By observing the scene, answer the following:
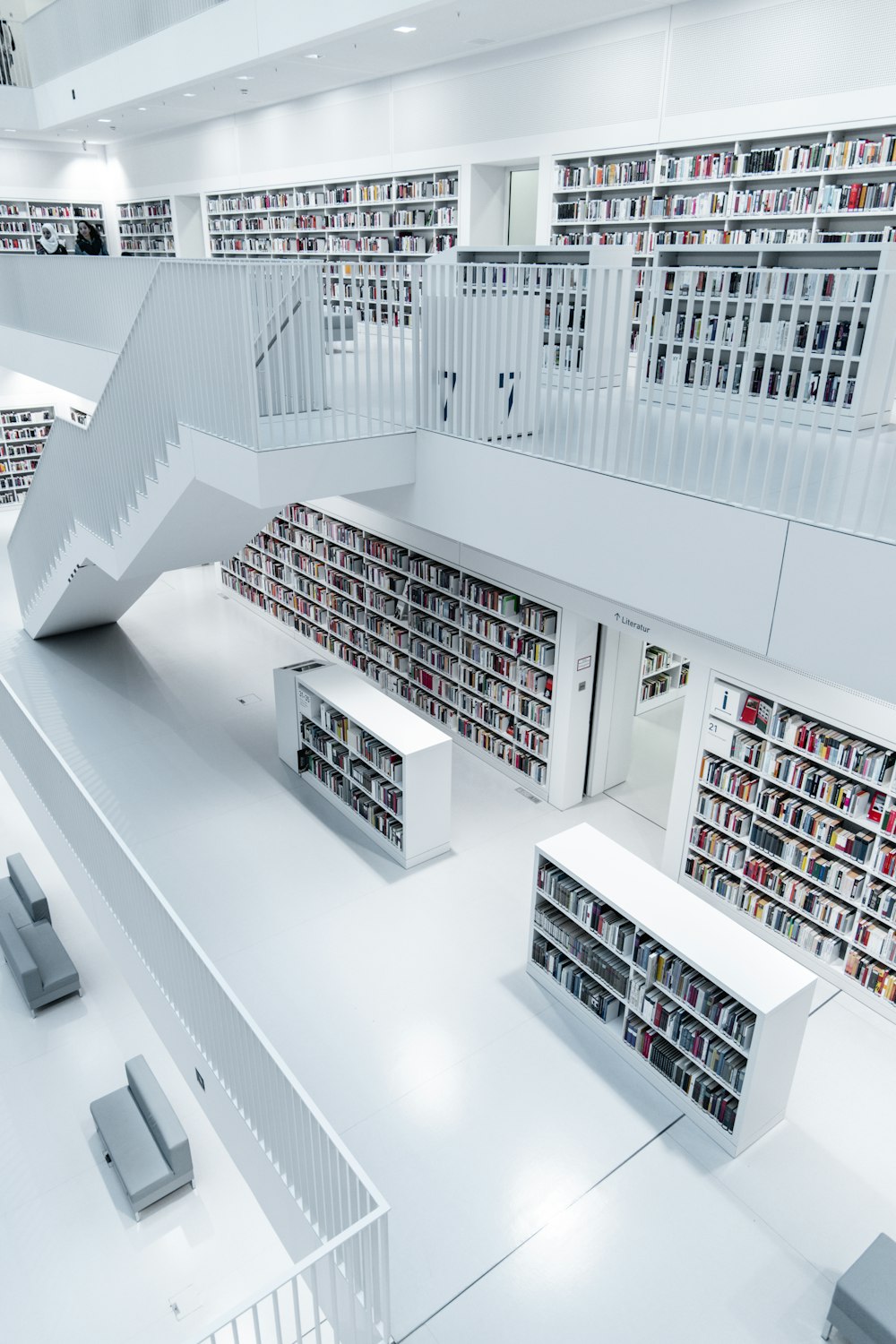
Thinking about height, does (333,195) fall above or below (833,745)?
above

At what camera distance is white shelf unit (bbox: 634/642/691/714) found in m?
9.23

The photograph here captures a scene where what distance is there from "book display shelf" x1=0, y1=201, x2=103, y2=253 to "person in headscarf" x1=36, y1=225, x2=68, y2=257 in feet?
0.34

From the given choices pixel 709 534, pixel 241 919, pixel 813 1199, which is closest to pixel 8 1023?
pixel 241 919

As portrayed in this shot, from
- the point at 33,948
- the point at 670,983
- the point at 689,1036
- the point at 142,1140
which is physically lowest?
the point at 142,1140

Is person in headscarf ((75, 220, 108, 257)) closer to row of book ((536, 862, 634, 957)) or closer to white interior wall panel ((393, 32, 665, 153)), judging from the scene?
white interior wall panel ((393, 32, 665, 153))

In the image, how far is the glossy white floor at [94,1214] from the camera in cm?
464

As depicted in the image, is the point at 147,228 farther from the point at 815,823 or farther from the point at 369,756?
the point at 815,823

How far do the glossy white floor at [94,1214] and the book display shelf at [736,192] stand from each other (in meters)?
6.75

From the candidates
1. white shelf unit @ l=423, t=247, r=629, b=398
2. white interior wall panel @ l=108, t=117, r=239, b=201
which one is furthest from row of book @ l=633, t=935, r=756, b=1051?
white interior wall panel @ l=108, t=117, r=239, b=201

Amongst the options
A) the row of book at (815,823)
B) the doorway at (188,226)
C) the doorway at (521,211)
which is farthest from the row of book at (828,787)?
the doorway at (188,226)

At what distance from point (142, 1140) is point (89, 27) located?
13.6m

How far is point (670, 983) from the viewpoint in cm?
505

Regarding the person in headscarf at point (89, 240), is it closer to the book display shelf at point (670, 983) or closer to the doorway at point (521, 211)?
the doorway at point (521, 211)

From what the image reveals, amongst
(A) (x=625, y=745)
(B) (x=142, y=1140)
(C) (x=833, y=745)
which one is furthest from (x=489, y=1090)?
(A) (x=625, y=745)
